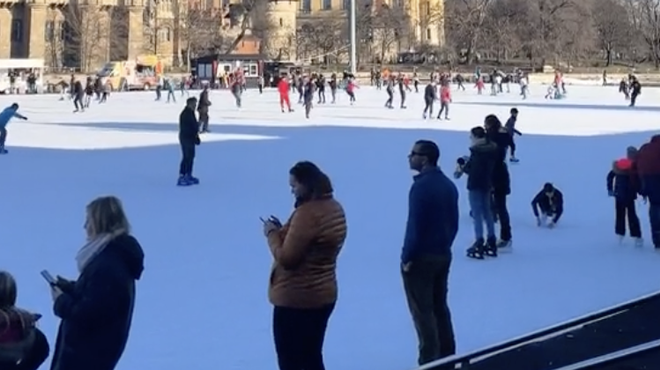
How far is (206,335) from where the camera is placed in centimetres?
673

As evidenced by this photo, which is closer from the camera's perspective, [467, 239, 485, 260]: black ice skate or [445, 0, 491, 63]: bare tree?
[467, 239, 485, 260]: black ice skate

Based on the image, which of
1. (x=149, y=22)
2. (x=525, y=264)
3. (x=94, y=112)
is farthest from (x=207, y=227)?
(x=149, y=22)

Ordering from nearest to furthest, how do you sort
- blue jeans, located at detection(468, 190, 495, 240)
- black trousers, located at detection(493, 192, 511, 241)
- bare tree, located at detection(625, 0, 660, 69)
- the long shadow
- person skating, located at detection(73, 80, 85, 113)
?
blue jeans, located at detection(468, 190, 495, 240) → black trousers, located at detection(493, 192, 511, 241) → person skating, located at detection(73, 80, 85, 113) → the long shadow → bare tree, located at detection(625, 0, 660, 69)

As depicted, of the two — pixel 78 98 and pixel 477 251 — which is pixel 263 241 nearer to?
pixel 477 251

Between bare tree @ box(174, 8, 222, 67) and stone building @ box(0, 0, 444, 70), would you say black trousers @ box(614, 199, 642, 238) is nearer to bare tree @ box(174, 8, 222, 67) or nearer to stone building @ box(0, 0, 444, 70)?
stone building @ box(0, 0, 444, 70)

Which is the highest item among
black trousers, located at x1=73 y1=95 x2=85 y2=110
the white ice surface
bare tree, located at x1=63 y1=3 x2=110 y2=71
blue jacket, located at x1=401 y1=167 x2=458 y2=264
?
bare tree, located at x1=63 y1=3 x2=110 y2=71

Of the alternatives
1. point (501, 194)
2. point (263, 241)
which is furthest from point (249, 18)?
point (501, 194)

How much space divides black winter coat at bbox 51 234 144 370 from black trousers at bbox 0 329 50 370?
0.13 m

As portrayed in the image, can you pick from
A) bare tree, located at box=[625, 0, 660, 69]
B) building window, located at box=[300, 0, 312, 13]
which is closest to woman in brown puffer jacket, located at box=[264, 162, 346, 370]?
bare tree, located at box=[625, 0, 660, 69]

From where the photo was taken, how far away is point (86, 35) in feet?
227

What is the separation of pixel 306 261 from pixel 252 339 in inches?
75.5

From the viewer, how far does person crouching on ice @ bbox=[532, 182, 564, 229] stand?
1129 cm

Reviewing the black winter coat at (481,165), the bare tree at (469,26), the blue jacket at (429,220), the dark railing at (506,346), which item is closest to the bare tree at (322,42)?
the bare tree at (469,26)

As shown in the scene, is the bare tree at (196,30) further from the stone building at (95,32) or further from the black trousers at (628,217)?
the black trousers at (628,217)
